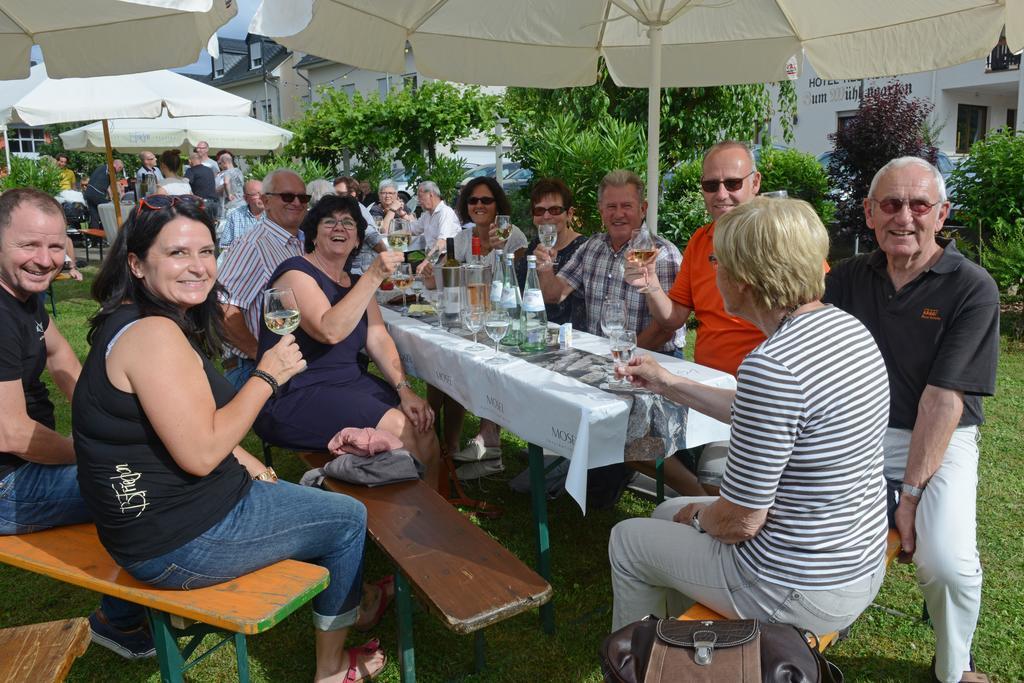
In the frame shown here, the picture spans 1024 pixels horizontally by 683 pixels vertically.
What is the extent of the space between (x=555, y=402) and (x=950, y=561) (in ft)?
4.43

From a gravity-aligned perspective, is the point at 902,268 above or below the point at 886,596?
above

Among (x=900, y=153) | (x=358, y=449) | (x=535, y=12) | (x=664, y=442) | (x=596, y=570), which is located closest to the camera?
(x=664, y=442)

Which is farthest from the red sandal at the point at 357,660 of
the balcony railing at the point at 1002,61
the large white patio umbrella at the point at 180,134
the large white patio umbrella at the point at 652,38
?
the balcony railing at the point at 1002,61

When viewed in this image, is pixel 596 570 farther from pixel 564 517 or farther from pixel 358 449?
pixel 358 449

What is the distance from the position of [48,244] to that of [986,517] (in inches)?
179

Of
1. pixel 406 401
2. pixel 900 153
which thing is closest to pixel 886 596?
pixel 406 401

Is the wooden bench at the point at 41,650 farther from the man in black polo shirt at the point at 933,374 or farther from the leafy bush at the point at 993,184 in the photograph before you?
the leafy bush at the point at 993,184

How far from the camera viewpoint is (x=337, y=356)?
3615mm

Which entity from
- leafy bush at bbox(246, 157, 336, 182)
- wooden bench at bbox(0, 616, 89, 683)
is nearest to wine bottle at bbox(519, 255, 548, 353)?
wooden bench at bbox(0, 616, 89, 683)

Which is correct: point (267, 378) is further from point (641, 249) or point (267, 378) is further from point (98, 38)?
point (98, 38)

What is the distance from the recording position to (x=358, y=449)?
3.16m

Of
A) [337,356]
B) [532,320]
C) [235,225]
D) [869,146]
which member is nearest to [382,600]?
[337,356]

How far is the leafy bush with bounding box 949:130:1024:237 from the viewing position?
7.66 meters

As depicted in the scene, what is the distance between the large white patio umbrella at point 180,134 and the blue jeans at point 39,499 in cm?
1208
